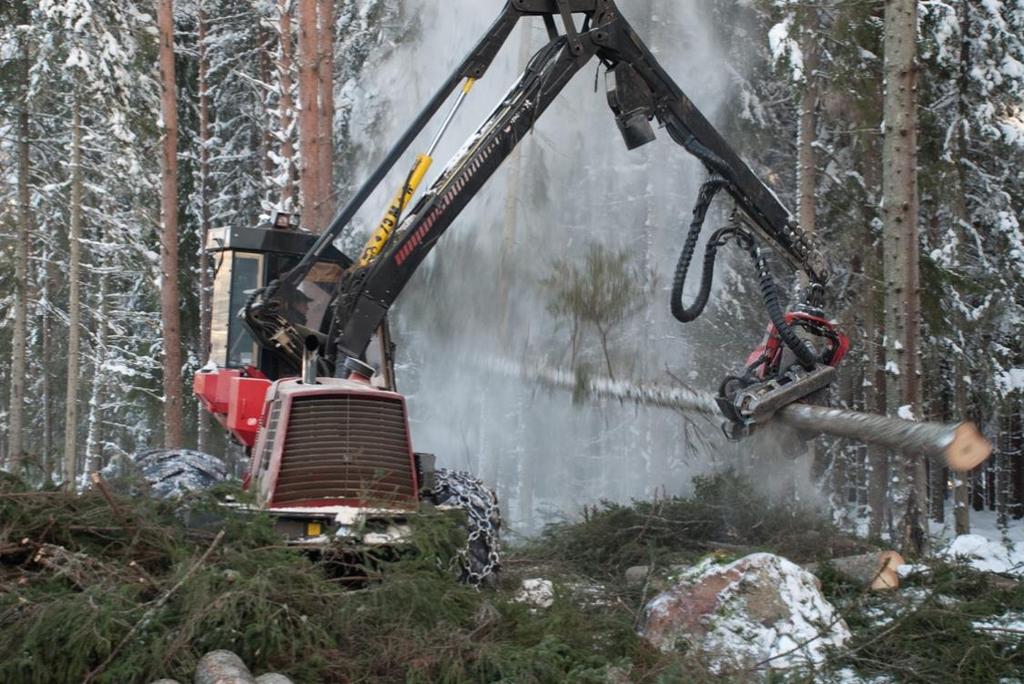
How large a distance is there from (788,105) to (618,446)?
891cm

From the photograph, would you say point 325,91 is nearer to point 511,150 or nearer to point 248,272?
point 248,272

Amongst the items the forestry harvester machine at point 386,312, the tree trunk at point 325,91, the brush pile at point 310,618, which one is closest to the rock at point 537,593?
the brush pile at point 310,618

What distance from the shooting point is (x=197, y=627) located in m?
5.82

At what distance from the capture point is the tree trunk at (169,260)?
62.7 ft

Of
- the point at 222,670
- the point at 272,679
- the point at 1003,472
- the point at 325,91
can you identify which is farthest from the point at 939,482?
the point at 222,670

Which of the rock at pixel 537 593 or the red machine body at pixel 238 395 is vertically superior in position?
the red machine body at pixel 238 395

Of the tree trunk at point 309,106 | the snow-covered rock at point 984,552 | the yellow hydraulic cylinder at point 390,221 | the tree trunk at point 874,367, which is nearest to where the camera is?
the yellow hydraulic cylinder at point 390,221

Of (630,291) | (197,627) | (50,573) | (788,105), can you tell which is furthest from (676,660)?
(788,105)

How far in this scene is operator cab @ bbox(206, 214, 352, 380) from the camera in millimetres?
10266

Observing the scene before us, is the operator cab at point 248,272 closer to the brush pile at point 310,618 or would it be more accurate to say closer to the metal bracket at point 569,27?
the metal bracket at point 569,27

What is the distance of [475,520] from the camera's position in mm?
8992

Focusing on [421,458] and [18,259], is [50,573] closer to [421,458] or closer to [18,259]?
[421,458]

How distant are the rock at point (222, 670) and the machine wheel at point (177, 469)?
3.62 metres

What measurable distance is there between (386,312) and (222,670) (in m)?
4.26
